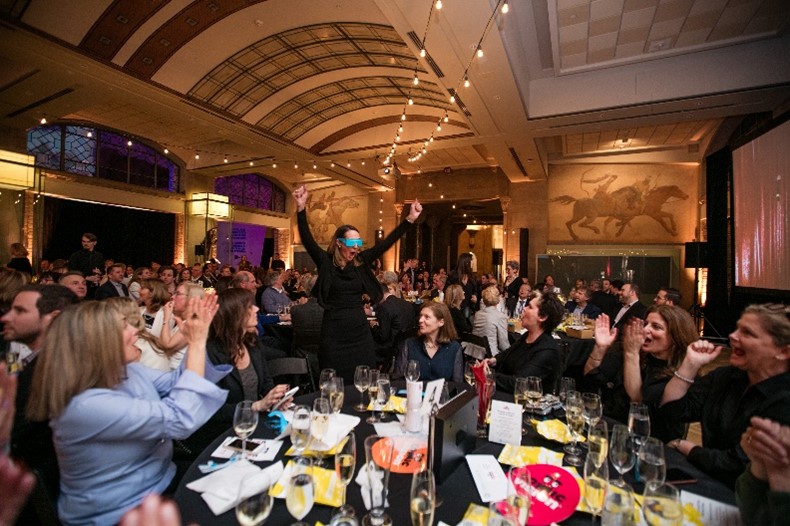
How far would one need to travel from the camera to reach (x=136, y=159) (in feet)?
40.9

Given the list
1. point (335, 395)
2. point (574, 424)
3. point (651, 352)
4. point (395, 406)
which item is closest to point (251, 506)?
point (335, 395)

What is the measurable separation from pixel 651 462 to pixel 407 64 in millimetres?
7441

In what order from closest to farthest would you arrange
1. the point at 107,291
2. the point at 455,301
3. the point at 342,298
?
the point at 342,298, the point at 455,301, the point at 107,291

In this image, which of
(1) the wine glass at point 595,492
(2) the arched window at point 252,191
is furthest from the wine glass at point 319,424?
(2) the arched window at point 252,191

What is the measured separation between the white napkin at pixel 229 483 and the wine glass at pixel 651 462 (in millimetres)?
1191

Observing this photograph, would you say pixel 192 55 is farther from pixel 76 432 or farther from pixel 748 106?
pixel 748 106

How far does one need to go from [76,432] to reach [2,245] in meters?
10.7

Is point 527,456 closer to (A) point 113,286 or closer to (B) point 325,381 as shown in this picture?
(B) point 325,381

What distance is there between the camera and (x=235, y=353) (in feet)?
7.59

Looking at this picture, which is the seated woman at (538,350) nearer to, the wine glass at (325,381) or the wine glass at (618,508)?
the wine glass at (325,381)

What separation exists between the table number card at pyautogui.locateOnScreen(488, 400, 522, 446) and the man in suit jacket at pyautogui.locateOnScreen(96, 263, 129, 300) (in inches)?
243

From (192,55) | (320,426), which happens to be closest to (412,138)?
(192,55)

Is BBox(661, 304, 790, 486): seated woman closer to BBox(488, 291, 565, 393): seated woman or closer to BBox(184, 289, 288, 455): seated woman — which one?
BBox(488, 291, 565, 393): seated woman

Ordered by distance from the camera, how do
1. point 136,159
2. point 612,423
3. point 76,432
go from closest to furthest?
point 76,432 < point 612,423 < point 136,159
